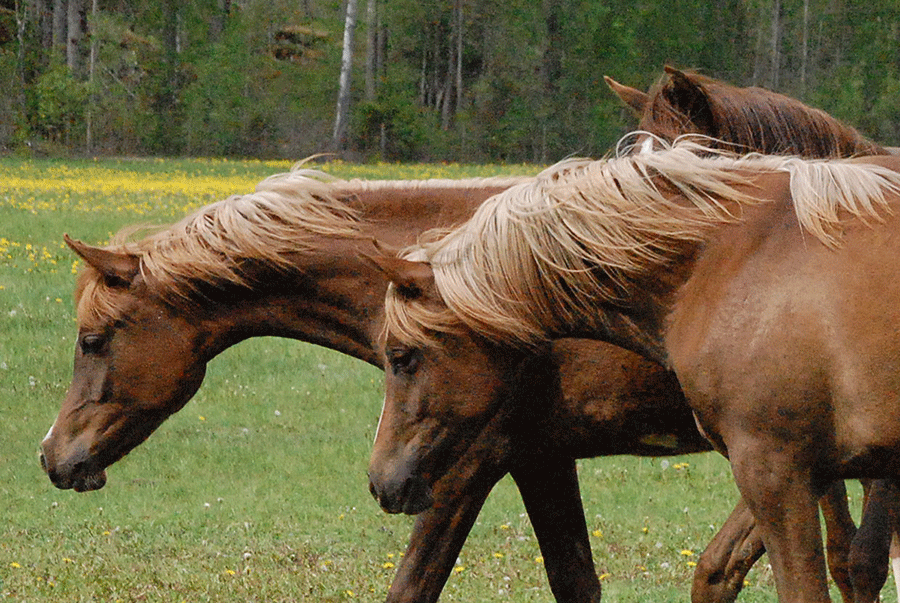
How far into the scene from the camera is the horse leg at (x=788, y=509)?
2.83 metres

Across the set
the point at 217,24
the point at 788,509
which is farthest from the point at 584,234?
the point at 217,24

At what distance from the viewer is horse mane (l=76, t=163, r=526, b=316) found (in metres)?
4.14

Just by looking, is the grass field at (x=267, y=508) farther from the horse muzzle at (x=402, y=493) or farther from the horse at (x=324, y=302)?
the horse muzzle at (x=402, y=493)

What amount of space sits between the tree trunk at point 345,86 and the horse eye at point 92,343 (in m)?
29.6

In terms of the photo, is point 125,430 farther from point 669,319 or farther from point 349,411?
point 349,411

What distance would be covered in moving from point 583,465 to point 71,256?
8161 millimetres

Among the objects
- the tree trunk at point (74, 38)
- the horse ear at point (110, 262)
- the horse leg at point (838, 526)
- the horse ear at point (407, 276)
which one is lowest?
the tree trunk at point (74, 38)

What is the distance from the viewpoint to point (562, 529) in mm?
4246

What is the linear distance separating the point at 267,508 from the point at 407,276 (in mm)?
3870

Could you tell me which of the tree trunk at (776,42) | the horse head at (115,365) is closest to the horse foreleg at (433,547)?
the horse head at (115,365)

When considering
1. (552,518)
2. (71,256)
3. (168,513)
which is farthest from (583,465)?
(71,256)

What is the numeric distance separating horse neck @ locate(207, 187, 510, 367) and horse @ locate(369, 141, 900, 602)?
630 mm

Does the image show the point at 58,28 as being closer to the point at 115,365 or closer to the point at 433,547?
the point at 115,365

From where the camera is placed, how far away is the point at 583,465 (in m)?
7.72
